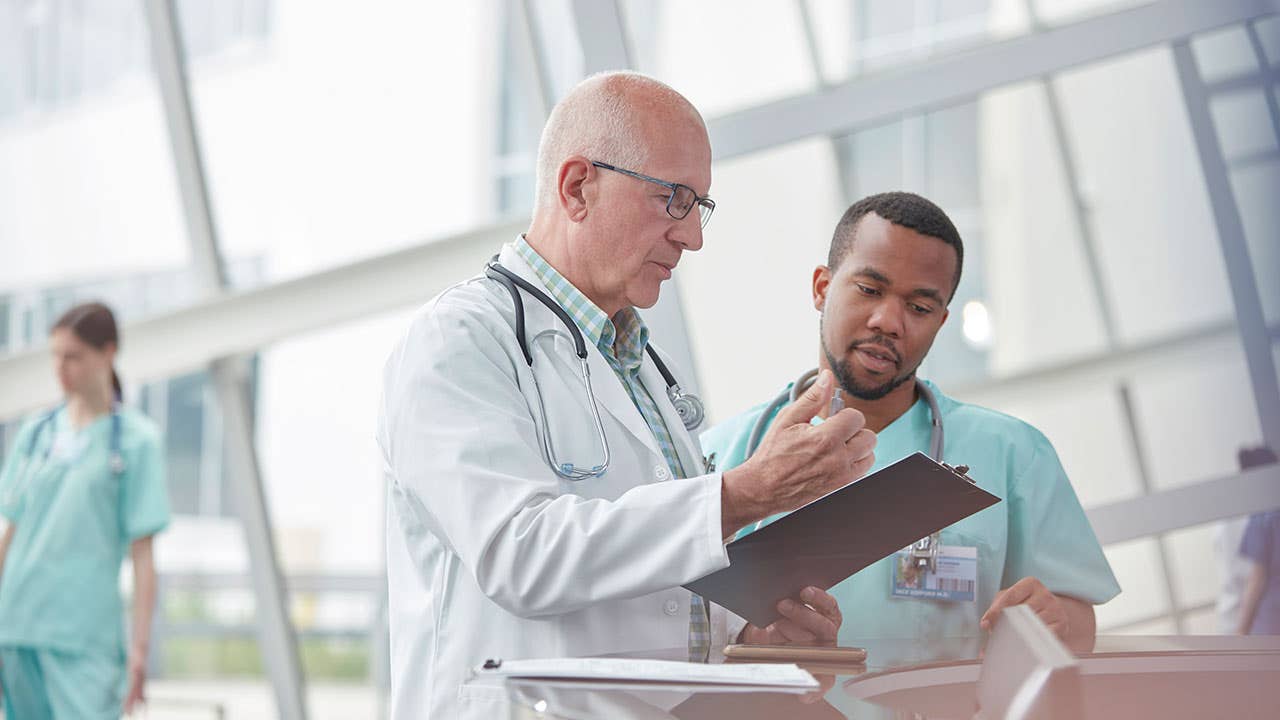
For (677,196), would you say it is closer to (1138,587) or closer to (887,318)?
(887,318)

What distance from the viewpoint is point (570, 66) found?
3164 mm

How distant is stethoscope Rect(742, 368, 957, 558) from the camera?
67.2 inches

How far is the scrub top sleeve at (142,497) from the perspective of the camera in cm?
303

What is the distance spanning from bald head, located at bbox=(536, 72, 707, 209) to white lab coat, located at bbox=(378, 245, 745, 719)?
0.17 m

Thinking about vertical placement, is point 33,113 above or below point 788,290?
above

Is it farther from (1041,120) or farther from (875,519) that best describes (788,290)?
(875,519)

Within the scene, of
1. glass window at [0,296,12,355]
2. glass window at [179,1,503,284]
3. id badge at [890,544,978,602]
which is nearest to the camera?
id badge at [890,544,978,602]

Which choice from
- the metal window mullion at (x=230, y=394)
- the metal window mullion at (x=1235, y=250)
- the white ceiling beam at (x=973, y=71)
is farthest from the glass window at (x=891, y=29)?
the metal window mullion at (x=230, y=394)

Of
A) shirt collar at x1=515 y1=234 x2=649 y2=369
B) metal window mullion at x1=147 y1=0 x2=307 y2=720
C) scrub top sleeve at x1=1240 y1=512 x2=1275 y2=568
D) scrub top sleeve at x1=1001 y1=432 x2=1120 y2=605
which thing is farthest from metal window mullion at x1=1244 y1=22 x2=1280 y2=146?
metal window mullion at x1=147 y1=0 x2=307 y2=720

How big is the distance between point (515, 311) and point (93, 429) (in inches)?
82.5

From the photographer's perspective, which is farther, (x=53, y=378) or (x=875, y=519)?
(x=53, y=378)

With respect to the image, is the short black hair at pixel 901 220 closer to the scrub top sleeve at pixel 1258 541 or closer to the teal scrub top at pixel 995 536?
the teal scrub top at pixel 995 536

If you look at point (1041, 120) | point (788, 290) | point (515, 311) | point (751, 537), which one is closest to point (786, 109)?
point (788, 290)

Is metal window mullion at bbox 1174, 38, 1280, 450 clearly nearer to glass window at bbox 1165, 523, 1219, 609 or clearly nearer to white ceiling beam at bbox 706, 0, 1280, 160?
white ceiling beam at bbox 706, 0, 1280, 160
